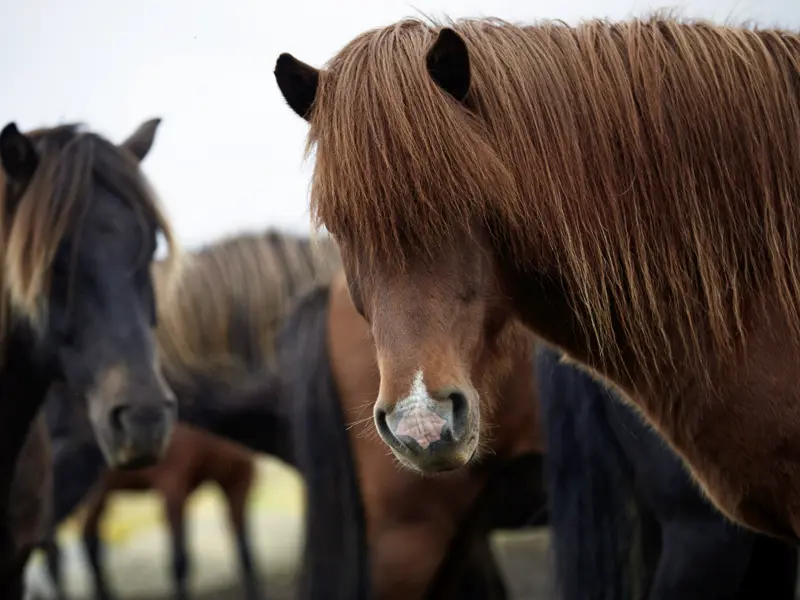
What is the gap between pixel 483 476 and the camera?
11.1 feet

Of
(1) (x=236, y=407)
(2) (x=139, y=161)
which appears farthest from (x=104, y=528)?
(2) (x=139, y=161)

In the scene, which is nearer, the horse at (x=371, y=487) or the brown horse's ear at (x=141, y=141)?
the horse at (x=371, y=487)

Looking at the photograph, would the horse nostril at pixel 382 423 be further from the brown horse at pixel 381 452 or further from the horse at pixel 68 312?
the horse at pixel 68 312

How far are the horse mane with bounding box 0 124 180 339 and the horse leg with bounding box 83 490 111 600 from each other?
3623 millimetres

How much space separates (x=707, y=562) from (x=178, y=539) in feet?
13.9

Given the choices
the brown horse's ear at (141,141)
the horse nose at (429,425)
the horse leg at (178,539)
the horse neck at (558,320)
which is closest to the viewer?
the horse nose at (429,425)

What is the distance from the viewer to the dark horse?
254cm

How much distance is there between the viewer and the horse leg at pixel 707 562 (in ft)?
8.26

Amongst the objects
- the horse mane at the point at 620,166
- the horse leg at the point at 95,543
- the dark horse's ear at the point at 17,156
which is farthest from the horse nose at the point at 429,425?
the horse leg at the point at 95,543

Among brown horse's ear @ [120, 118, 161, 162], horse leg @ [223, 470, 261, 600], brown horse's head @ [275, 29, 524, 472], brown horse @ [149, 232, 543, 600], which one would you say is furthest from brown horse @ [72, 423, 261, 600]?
brown horse's head @ [275, 29, 524, 472]

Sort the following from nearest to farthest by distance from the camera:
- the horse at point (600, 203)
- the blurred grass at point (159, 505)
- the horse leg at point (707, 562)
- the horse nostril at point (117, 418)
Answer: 1. the horse at point (600, 203)
2. the horse leg at point (707, 562)
3. the horse nostril at point (117, 418)
4. the blurred grass at point (159, 505)

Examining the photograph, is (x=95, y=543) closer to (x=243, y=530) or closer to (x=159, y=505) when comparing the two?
(x=159, y=505)

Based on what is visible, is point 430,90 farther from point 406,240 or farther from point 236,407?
point 236,407

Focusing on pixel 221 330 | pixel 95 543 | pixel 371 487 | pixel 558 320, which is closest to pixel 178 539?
pixel 95 543
